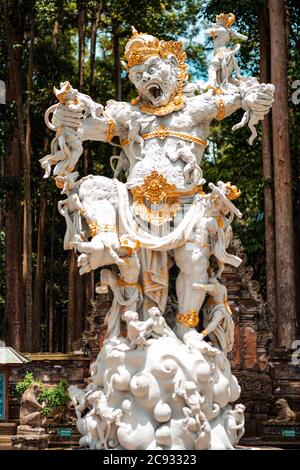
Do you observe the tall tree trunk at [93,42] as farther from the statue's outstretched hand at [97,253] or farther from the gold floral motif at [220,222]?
the statue's outstretched hand at [97,253]

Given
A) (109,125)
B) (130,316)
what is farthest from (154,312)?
(109,125)

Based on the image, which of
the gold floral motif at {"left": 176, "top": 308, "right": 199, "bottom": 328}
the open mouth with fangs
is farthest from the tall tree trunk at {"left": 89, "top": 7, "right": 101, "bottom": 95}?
the gold floral motif at {"left": 176, "top": 308, "right": 199, "bottom": 328}

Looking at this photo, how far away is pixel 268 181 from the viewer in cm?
1733

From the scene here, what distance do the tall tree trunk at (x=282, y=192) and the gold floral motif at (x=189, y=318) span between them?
6.80m

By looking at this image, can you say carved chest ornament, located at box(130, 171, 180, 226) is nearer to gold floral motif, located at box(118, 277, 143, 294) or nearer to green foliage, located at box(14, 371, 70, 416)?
gold floral motif, located at box(118, 277, 143, 294)

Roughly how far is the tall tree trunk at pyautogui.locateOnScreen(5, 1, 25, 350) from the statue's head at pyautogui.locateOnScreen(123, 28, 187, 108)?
9.01 meters

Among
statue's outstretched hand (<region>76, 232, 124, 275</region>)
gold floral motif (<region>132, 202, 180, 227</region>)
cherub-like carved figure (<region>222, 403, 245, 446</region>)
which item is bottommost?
cherub-like carved figure (<region>222, 403, 245, 446</region>)

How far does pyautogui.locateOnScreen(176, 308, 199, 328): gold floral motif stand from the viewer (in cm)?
867

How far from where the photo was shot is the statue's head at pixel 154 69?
30.1 feet

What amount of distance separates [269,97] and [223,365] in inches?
100

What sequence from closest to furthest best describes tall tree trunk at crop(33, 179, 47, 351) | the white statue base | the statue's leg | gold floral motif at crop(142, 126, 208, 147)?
the white statue base → the statue's leg → gold floral motif at crop(142, 126, 208, 147) → tall tree trunk at crop(33, 179, 47, 351)

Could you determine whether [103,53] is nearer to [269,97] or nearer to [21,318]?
[21,318]

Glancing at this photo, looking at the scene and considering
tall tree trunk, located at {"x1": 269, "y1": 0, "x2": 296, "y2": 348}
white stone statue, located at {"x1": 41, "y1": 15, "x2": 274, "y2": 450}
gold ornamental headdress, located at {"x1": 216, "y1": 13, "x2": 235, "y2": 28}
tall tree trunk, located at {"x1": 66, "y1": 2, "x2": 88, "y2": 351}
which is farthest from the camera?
tall tree trunk, located at {"x1": 66, "y1": 2, "x2": 88, "y2": 351}

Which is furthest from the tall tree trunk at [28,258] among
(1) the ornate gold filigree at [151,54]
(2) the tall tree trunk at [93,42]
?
(1) the ornate gold filigree at [151,54]
